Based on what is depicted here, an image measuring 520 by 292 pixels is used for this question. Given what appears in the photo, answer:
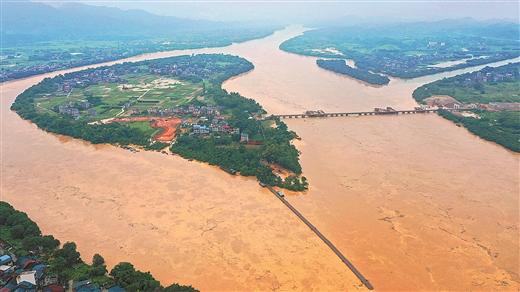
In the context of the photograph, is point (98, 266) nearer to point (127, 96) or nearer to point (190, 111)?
point (190, 111)

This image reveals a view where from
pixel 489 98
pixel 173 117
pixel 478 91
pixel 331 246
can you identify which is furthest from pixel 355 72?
pixel 331 246

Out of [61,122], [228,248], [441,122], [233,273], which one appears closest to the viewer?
[233,273]

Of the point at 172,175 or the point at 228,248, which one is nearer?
the point at 228,248

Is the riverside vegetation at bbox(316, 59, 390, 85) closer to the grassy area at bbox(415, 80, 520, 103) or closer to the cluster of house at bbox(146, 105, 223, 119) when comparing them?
the grassy area at bbox(415, 80, 520, 103)

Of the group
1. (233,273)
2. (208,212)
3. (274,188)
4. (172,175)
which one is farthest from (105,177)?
(233,273)

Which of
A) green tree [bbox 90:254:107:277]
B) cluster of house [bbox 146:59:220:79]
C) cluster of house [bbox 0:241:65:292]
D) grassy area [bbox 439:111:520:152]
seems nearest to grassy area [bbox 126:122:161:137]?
green tree [bbox 90:254:107:277]

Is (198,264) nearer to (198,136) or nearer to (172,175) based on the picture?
(172,175)
